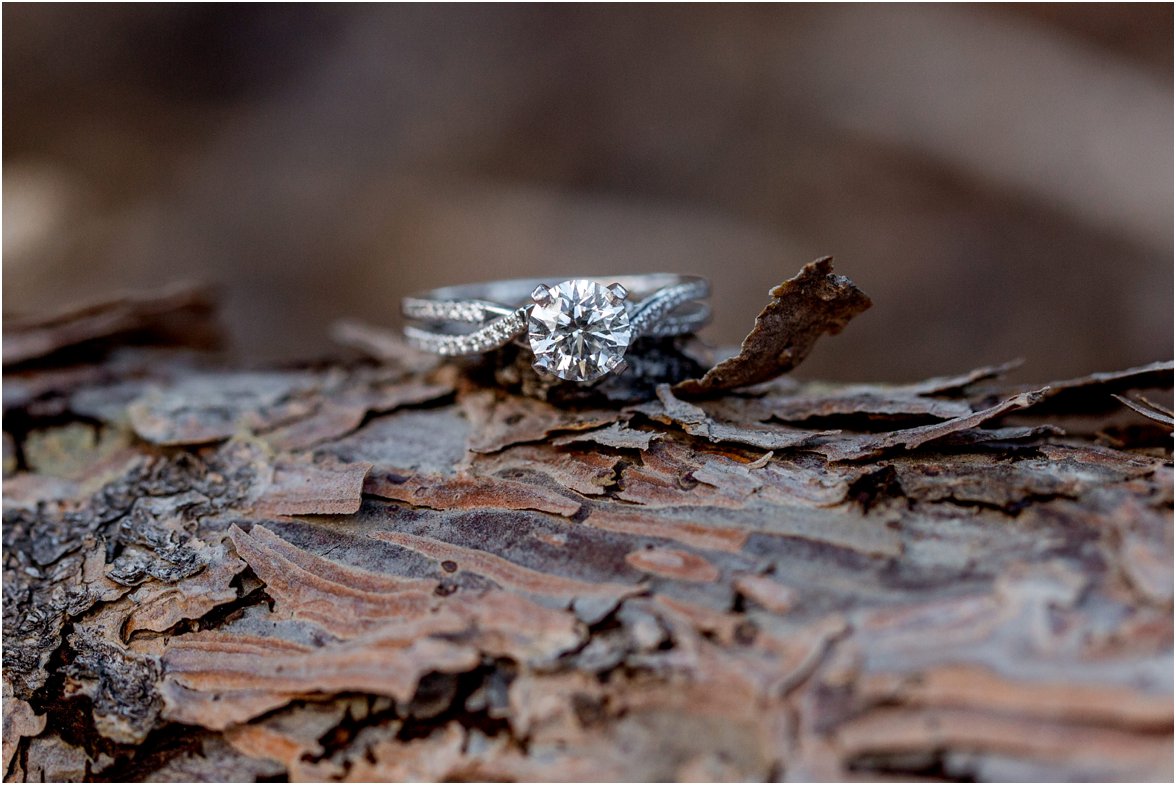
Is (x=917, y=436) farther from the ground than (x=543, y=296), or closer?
closer

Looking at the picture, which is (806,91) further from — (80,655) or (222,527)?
(80,655)

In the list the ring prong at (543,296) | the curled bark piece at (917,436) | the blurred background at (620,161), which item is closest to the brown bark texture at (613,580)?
the curled bark piece at (917,436)

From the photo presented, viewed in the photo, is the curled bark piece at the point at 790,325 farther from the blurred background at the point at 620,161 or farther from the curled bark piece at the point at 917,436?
the blurred background at the point at 620,161

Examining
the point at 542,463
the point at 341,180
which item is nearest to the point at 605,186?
the point at 341,180

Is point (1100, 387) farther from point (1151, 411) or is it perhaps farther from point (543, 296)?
point (543, 296)

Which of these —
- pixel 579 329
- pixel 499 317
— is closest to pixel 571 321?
pixel 579 329

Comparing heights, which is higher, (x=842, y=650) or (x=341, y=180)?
(x=341, y=180)
